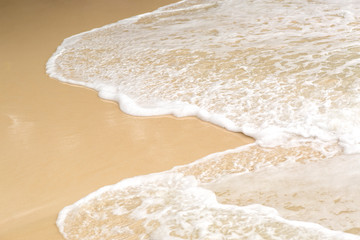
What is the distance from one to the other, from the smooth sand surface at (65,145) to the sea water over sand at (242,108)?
0.11 m

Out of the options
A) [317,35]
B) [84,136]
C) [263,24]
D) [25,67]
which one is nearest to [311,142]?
[84,136]

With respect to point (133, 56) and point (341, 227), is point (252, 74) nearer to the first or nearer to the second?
point (133, 56)

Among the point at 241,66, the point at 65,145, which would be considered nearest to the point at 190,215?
the point at 65,145

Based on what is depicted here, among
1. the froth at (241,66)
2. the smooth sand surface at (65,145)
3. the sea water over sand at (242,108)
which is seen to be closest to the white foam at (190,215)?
the sea water over sand at (242,108)

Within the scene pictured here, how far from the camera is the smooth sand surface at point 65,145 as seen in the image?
2.41 m

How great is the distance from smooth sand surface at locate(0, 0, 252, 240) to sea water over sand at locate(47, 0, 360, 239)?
0.37ft

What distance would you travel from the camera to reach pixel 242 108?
10.4 ft

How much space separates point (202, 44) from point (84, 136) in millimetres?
1894

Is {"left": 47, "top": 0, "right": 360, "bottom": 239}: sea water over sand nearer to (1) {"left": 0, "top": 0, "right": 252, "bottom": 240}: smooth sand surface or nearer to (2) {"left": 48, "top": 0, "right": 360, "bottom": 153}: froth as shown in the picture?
(2) {"left": 48, "top": 0, "right": 360, "bottom": 153}: froth

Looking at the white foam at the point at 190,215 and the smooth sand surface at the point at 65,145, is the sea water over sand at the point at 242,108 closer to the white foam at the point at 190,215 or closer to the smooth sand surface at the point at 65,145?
the white foam at the point at 190,215

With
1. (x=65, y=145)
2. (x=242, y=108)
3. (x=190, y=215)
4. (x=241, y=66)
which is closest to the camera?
(x=190, y=215)

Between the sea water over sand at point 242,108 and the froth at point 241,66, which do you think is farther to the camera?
the froth at point 241,66

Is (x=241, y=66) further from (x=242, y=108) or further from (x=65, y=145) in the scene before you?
(x=65, y=145)

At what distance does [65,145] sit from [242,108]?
117cm
